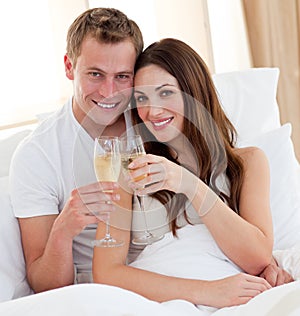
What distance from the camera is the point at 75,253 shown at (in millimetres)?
2266

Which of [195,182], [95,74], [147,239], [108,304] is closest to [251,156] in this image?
[195,182]

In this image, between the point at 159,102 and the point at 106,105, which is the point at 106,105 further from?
the point at 159,102

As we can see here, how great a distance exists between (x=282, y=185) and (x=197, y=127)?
464 mm

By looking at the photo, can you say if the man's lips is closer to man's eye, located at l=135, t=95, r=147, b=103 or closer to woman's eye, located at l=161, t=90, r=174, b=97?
man's eye, located at l=135, t=95, r=147, b=103

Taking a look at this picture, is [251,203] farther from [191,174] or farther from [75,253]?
[75,253]

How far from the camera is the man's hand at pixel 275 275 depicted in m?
1.96

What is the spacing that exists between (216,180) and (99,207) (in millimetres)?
467

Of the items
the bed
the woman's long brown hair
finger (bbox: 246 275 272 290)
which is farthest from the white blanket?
the woman's long brown hair

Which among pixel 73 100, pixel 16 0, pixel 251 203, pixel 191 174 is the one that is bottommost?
pixel 251 203

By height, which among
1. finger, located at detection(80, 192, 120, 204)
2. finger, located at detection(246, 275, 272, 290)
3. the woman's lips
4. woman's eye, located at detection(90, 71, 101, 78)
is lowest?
finger, located at detection(246, 275, 272, 290)

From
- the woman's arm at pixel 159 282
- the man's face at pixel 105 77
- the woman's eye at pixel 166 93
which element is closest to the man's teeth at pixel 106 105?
the man's face at pixel 105 77

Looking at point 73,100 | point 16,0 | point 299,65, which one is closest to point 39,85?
point 16,0

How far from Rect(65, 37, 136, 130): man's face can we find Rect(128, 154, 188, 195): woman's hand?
14.8 inches

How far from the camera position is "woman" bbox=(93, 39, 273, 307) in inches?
74.4
